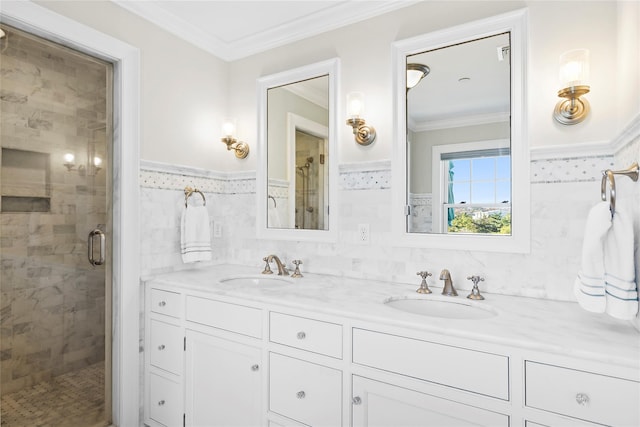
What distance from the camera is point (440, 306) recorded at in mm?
1687

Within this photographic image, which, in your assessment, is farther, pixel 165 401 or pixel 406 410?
pixel 165 401

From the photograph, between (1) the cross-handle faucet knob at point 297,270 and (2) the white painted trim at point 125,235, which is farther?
(1) the cross-handle faucet knob at point 297,270

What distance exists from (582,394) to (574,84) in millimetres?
1196

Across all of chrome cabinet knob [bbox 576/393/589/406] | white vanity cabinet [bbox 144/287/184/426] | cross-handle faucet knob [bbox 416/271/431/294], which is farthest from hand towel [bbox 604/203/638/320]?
white vanity cabinet [bbox 144/287/184/426]

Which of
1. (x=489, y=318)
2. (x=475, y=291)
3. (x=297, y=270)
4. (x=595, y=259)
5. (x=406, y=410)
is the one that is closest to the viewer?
(x=595, y=259)

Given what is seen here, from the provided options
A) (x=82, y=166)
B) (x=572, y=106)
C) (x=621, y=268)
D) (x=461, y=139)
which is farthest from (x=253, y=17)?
(x=621, y=268)

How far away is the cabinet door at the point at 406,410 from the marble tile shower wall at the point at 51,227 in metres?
1.52

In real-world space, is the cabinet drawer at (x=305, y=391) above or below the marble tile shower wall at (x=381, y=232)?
below

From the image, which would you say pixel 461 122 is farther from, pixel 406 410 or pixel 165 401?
pixel 165 401

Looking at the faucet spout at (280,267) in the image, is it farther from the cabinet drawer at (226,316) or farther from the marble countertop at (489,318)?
the cabinet drawer at (226,316)

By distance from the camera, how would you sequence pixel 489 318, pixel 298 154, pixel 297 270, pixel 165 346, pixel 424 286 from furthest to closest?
1. pixel 298 154
2. pixel 297 270
3. pixel 165 346
4. pixel 424 286
5. pixel 489 318

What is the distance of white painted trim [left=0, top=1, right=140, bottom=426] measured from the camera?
2018mm

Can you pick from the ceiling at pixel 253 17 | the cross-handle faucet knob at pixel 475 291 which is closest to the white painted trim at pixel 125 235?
the ceiling at pixel 253 17

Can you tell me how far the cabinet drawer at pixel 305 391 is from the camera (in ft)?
4.75
